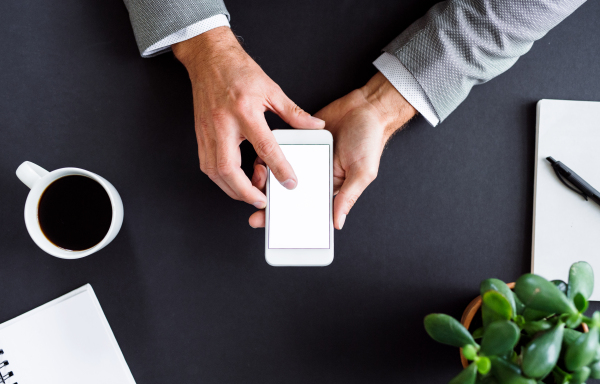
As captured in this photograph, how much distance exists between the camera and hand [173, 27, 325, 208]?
0.62 m

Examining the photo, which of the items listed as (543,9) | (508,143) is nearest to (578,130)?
(508,143)

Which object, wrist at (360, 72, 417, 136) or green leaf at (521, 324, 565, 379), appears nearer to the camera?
green leaf at (521, 324, 565, 379)

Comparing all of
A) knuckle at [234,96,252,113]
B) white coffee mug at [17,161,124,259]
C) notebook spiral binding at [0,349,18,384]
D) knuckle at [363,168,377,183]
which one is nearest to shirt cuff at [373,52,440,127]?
knuckle at [363,168,377,183]

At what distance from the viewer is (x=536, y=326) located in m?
0.42

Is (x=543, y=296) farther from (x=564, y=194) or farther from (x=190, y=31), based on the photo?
(x=190, y=31)

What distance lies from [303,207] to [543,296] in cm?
37

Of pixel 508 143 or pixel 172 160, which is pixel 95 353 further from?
pixel 508 143

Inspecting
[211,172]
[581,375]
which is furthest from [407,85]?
[581,375]

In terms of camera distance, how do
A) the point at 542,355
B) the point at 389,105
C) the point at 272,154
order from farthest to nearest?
1. the point at 389,105
2. the point at 272,154
3. the point at 542,355

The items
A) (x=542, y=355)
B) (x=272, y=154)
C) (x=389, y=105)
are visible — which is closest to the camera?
(x=542, y=355)

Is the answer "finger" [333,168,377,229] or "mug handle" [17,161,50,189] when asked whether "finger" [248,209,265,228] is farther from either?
"mug handle" [17,161,50,189]

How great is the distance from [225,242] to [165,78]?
36 centimetres

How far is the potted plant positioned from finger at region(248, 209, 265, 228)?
0.33 m

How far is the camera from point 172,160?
71 cm
